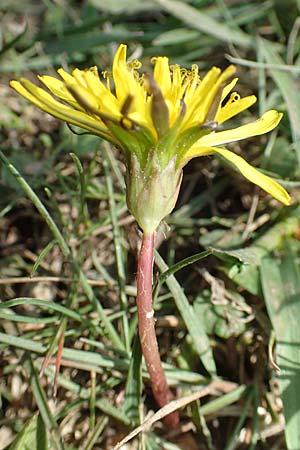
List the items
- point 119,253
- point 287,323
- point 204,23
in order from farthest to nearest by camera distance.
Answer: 1. point 204,23
2. point 119,253
3. point 287,323

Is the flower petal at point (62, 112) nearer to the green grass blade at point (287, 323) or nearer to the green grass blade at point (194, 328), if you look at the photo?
the green grass blade at point (194, 328)

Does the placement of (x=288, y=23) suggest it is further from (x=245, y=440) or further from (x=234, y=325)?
(x=245, y=440)

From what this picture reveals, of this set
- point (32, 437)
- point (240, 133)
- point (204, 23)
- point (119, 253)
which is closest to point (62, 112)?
point (240, 133)

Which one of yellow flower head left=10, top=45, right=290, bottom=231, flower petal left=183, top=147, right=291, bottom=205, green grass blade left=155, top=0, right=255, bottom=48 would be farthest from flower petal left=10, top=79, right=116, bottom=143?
green grass blade left=155, top=0, right=255, bottom=48

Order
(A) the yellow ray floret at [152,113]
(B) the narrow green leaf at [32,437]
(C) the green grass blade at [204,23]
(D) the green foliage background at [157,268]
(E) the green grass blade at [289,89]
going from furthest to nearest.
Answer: (C) the green grass blade at [204,23], (E) the green grass blade at [289,89], (D) the green foliage background at [157,268], (B) the narrow green leaf at [32,437], (A) the yellow ray floret at [152,113]

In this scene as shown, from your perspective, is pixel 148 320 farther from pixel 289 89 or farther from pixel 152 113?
pixel 289 89

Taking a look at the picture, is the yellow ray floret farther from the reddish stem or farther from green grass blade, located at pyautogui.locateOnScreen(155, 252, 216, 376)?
green grass blade, located at pyautogui.locateOnScreen(155, 252, 216, 376)

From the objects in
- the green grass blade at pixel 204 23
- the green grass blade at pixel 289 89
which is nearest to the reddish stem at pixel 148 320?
the green grass blade at pixel 289 89
